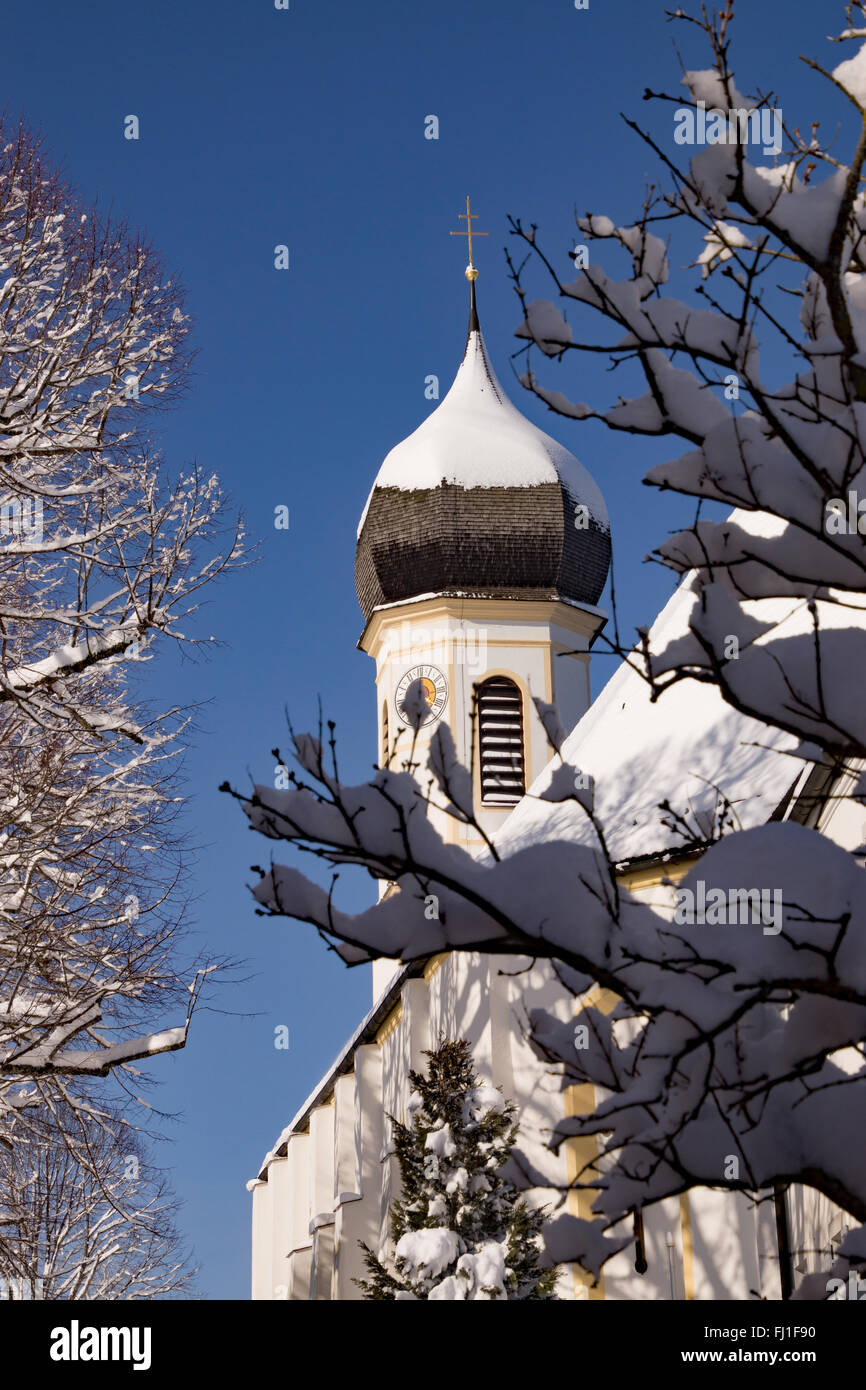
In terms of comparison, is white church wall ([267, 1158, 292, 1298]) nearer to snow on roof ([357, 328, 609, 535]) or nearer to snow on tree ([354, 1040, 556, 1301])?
snow on roof ([357, 328, 609, 535])

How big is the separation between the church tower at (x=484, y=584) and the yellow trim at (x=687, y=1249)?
34.3 ft

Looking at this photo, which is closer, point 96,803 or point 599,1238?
point 599,1238

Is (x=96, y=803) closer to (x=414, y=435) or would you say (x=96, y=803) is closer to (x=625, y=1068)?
(x=625, y=1068)

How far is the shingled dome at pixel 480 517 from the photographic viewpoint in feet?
91.4

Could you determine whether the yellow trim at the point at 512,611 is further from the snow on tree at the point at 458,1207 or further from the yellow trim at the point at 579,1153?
the snow on tree at the point at 458,1207

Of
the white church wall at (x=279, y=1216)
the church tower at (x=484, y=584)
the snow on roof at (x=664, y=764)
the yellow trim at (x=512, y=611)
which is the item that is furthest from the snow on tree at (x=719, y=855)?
the white church wall at (x=279, y=1216)

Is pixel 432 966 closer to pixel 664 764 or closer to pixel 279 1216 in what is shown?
pixel 664 764

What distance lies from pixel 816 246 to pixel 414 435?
2622cm

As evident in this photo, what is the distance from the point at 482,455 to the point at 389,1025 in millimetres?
11513

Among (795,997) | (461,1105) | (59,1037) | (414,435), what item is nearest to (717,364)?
(795,997)

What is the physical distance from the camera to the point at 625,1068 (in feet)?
16.6

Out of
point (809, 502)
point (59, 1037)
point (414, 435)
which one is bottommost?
point (59, 1037)

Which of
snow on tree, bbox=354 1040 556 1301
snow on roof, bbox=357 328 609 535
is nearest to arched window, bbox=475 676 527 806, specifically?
snow on roof, bbox=357 328 609 535

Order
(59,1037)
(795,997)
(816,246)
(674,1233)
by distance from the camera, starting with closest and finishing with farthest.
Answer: (795,997), (816,246), (59,1037), (674,1233)
